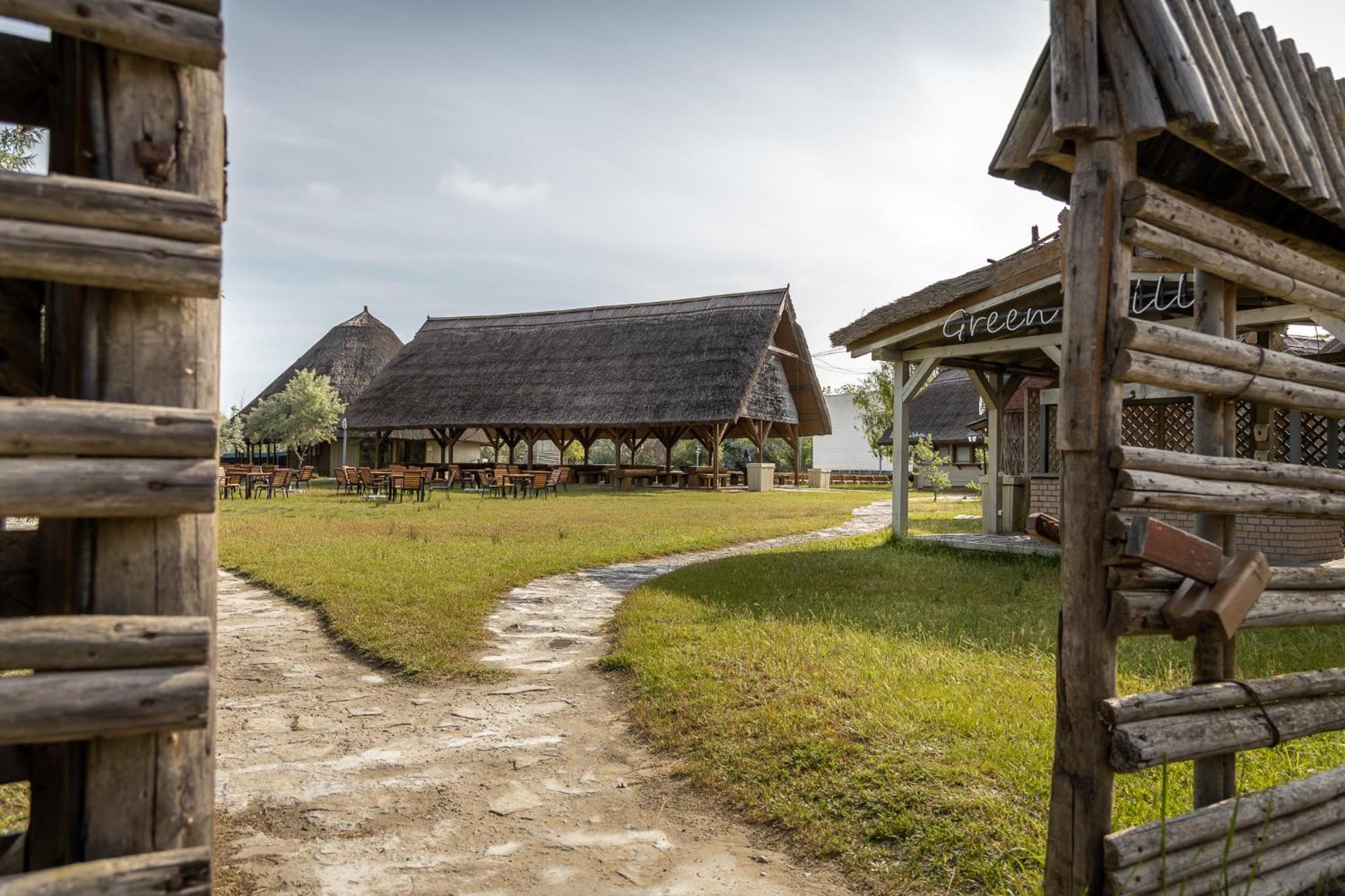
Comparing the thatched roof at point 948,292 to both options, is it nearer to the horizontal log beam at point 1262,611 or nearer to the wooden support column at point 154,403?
the horizontal log beam at point 1262,611

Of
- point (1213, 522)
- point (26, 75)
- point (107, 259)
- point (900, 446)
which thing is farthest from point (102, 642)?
point (900, 446)

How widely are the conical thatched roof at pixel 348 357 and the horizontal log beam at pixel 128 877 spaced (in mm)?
42495

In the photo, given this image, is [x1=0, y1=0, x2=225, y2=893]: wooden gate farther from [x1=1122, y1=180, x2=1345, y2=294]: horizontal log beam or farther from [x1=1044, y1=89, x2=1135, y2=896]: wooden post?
[x1=1122, y1=180, x2=1345, y2=294]: horizontal log beam

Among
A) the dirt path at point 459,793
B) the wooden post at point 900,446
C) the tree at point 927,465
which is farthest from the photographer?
the tree at point 927,465

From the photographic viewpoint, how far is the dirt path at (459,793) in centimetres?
269

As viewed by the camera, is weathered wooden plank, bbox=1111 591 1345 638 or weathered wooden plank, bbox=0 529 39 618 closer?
weathered wooden plank, bbox=0 529 39 618

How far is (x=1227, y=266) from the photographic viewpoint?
2.89m

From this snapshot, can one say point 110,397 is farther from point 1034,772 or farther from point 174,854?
point 1034,772

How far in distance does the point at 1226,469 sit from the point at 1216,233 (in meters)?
0.83

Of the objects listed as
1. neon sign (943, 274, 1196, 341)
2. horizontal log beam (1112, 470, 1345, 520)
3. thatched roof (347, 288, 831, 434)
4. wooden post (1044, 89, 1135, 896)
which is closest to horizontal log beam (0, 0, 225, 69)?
wooden post (1044, 89, 1135, 896)

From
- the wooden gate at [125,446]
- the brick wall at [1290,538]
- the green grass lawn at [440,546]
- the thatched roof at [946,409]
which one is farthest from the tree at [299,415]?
the wooden gate at [125,446]

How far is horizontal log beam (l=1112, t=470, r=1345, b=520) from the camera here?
2.43 metres

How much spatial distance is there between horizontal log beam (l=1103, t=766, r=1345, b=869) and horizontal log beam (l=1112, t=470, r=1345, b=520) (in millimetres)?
917

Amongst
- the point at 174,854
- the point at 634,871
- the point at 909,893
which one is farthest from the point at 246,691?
the point at 909,893
